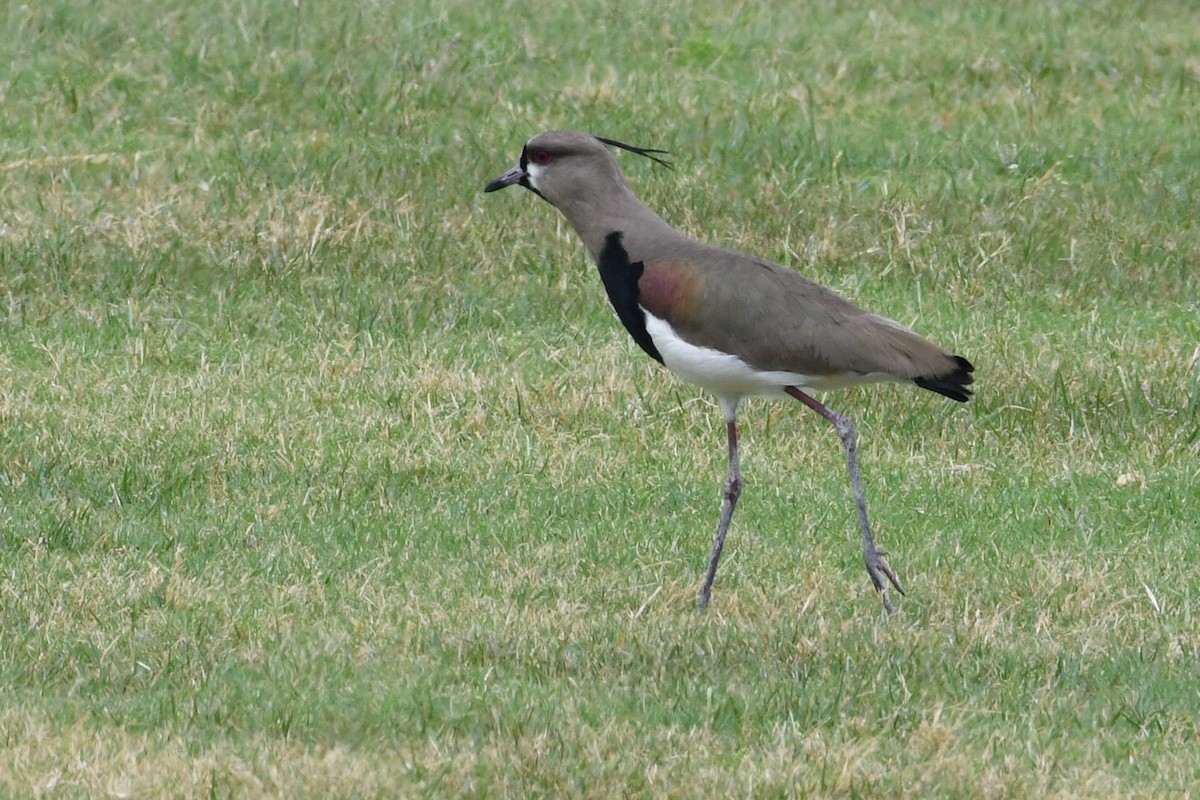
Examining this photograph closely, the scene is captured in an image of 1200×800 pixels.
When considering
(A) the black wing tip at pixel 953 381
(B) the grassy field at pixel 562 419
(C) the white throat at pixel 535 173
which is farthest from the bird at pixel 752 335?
(B) the grassy field at pixel 562 419

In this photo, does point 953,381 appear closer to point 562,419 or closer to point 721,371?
point 721,371

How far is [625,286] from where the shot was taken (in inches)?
255

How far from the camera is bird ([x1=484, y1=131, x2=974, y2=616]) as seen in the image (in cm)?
622

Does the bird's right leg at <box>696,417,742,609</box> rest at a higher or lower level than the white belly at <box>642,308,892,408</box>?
lower

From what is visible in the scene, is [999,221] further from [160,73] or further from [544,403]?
[160,73]

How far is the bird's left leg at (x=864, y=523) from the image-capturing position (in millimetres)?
6262

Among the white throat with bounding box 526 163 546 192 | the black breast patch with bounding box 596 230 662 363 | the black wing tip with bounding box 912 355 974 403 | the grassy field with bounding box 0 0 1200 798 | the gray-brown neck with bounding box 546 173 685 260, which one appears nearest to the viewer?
the grassy field with bounding box 0 0 1200 798

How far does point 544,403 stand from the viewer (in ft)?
27.6

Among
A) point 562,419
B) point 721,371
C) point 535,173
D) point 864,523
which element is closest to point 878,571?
point 864,523

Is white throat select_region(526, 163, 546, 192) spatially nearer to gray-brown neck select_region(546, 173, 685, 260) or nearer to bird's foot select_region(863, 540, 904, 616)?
gray-brown neck select_region(546, 173, 685, 260)

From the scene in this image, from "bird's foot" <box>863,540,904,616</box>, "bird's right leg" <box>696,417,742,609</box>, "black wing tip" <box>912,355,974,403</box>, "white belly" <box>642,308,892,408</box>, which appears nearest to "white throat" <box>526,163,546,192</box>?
"white belly" <box>642,308,892,408</box>

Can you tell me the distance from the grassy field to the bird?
1.92 ft

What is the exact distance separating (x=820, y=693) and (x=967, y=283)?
4907 millimetres

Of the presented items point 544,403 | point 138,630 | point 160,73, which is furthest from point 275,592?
point 160,73
